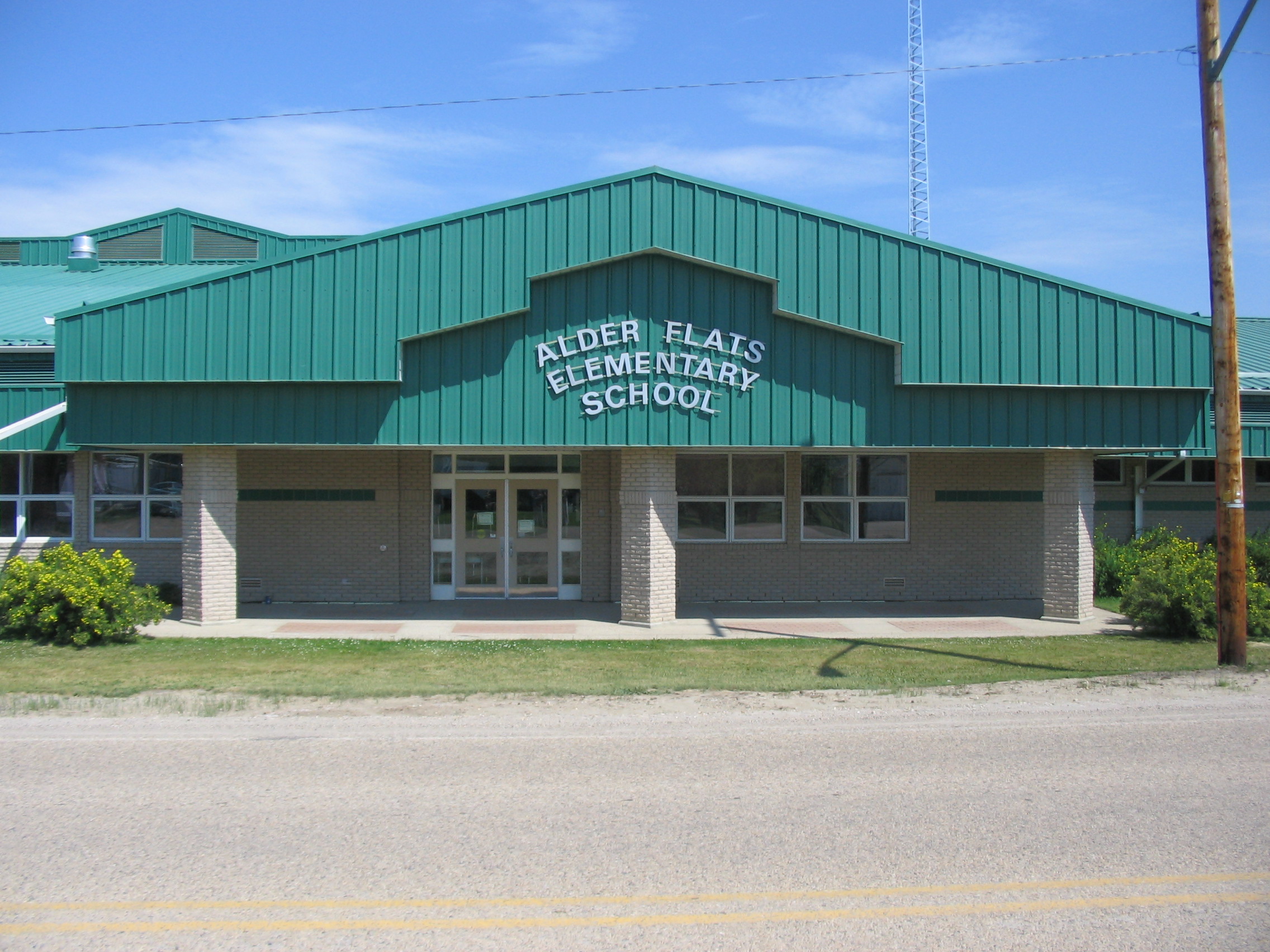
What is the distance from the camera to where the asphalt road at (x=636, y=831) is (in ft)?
16.6

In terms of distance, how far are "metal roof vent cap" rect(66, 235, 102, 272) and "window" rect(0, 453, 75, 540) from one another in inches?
355

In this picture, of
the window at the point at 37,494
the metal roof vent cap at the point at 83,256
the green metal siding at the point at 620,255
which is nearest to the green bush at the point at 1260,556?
the green metal siding at the point at 620,255

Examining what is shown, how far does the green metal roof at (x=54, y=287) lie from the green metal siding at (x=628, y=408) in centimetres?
453

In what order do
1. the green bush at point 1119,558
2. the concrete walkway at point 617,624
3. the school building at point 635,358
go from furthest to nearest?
the green bush at point 1119,558 → the concrete walkway at point 617,624 → the school building at point 635,358

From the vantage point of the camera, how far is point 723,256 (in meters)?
14.8

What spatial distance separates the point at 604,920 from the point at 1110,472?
1765cm

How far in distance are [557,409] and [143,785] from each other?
8.42m

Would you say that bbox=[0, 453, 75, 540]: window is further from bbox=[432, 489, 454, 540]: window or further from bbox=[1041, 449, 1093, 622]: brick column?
bbox=[1041, 449, 1093, 622]: brick column

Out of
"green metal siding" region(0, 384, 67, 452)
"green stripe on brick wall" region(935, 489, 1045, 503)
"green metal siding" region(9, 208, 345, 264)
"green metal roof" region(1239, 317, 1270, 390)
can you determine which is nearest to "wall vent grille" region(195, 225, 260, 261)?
"green metal siding" region(9, 208, 345, 264)

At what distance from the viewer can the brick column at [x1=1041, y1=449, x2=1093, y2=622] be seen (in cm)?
1587

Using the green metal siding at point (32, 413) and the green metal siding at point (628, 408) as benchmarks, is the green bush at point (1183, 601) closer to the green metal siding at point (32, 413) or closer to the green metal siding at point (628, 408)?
the green metal siding at point (628, 408)

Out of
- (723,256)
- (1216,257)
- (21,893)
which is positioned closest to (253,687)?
(21,893)

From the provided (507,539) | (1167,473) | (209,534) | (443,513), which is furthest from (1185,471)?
(209,534)

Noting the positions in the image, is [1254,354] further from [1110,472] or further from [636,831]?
[636,831]
